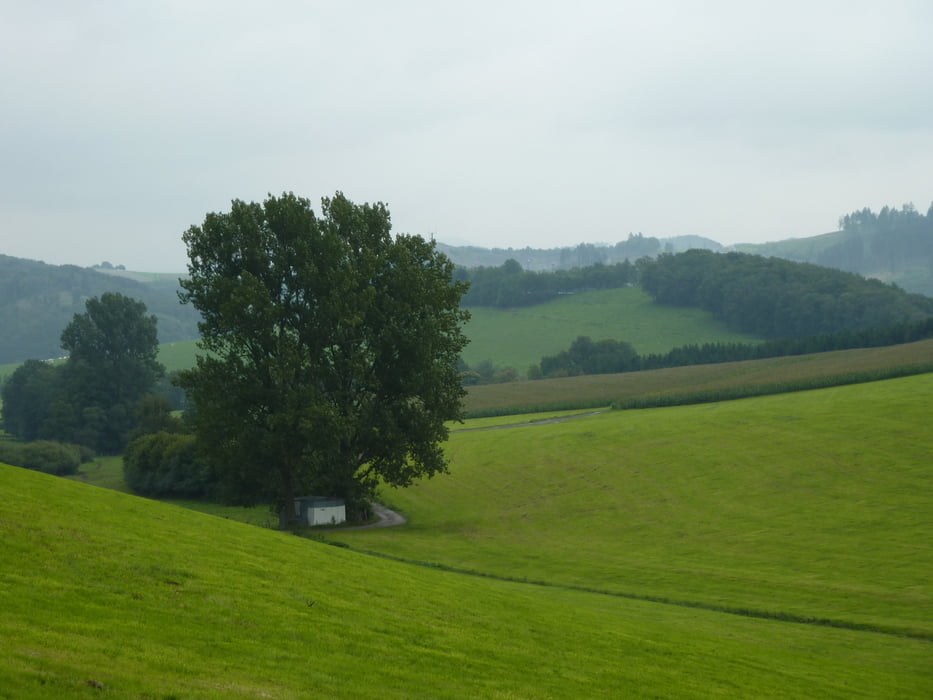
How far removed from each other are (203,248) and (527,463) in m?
32.3

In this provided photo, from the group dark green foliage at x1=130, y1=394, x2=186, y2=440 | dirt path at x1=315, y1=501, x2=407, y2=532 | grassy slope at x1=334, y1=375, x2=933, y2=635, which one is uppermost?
dark green foliage at x1=130, y1=394, x2=186, y2=440

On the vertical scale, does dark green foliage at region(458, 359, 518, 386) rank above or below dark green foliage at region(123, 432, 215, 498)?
above

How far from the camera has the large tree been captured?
5403 cm

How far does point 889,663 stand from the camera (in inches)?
1058

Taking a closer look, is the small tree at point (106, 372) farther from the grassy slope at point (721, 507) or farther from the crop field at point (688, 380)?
the grassy slope at point (721, 507)

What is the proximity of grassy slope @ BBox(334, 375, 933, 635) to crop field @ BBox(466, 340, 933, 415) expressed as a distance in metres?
10.9

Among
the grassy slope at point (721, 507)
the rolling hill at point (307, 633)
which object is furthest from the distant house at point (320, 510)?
the rolling hill at point (307, 633)

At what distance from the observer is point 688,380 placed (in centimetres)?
11588

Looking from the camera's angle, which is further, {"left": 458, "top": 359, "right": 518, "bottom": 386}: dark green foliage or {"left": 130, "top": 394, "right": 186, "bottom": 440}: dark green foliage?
{"left": 458, "top": 359, "right": 518, "bottom": 386}: dark green foliage

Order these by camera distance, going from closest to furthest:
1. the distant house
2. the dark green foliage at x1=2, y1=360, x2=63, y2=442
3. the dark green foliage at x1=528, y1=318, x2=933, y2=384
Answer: the distant house, the dark green foliage at x1=528, y1=318, x2=933, y2=384, the dark green foliage at x1=2, y1=360, x2=63, y2=442

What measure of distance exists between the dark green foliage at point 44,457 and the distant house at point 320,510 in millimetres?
53802

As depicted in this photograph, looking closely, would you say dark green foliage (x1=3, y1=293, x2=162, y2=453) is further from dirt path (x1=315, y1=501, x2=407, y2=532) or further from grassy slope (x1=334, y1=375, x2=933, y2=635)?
dirt path (x1=315, y1=501, x2=407, y2=532)

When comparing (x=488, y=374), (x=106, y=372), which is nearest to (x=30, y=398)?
(x=106, y=372)

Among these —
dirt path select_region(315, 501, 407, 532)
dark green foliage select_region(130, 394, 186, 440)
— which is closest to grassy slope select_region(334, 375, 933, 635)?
dirt path select_region(315, 501, 407, 532)
